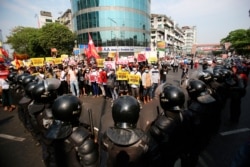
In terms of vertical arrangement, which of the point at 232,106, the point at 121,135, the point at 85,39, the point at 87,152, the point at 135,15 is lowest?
the point at 232,106

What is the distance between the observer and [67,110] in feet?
7.91

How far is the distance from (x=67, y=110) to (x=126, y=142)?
1011mm

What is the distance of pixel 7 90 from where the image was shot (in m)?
8.10

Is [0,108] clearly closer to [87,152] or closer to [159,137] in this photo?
[87,152]

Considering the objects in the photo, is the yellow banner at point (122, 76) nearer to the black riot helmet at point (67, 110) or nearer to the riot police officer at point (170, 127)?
the riot police officer at point (170, 127)

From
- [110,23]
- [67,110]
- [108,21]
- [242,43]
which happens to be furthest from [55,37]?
[242,43]

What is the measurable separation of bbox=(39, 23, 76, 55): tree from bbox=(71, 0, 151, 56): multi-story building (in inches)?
329

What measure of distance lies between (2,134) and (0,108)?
12.4 feet

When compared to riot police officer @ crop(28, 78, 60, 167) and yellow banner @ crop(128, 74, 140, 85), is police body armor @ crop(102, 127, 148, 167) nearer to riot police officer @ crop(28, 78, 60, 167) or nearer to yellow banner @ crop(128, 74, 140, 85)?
riot police officer @ crop(28, 78, 60, 167)

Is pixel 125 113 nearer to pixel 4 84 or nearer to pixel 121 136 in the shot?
pixel 121 136

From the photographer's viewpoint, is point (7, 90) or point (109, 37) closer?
point (7, 90)

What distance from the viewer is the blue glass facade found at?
40.9m

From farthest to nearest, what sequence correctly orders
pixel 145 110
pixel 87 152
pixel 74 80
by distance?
pixel 74 80 < pixel 145 110 < pixel 87 152

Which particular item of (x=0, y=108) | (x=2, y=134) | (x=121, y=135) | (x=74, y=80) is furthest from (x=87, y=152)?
(x=0, y=108)
